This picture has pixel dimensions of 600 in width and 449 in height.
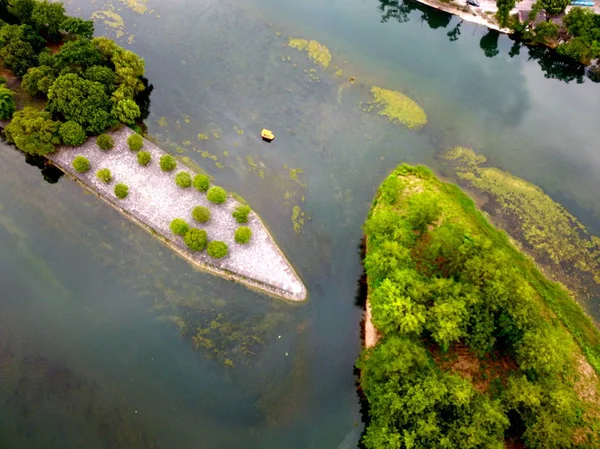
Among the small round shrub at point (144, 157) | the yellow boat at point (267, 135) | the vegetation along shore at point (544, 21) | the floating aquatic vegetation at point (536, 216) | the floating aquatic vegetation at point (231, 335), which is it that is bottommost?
the floating aquatic vegetation at point (231, 335)

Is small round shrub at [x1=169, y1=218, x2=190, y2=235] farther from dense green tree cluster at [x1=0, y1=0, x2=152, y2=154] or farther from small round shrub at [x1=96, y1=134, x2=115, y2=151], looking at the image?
dense green tree cluster at [x1=0, y1=0, x2=152, y2=154]

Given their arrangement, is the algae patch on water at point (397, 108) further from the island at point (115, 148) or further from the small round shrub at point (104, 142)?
the small round shrub at point (104, 142)

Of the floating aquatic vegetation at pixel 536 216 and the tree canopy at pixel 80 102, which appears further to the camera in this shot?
the tree canopy at pixel 80 102

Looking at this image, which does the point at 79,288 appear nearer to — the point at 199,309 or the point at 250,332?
the point at 199,309

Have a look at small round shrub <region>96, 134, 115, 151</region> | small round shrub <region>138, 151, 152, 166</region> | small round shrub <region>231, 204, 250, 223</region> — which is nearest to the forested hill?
small round shrub <region>231, 204, 250, 223</region>

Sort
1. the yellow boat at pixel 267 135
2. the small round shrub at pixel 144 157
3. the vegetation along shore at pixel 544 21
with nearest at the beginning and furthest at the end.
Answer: the small round shrub at pixel 144 157 → the yellow boat at pixel 267 135 → the vegetation along shore at pixel 544 21

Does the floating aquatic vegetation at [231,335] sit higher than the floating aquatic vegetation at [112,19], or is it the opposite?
the floating aquatic vegetation at [112,19]

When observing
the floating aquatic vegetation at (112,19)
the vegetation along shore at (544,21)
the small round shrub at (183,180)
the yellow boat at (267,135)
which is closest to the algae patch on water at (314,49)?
the yellow boat at (267,135)
